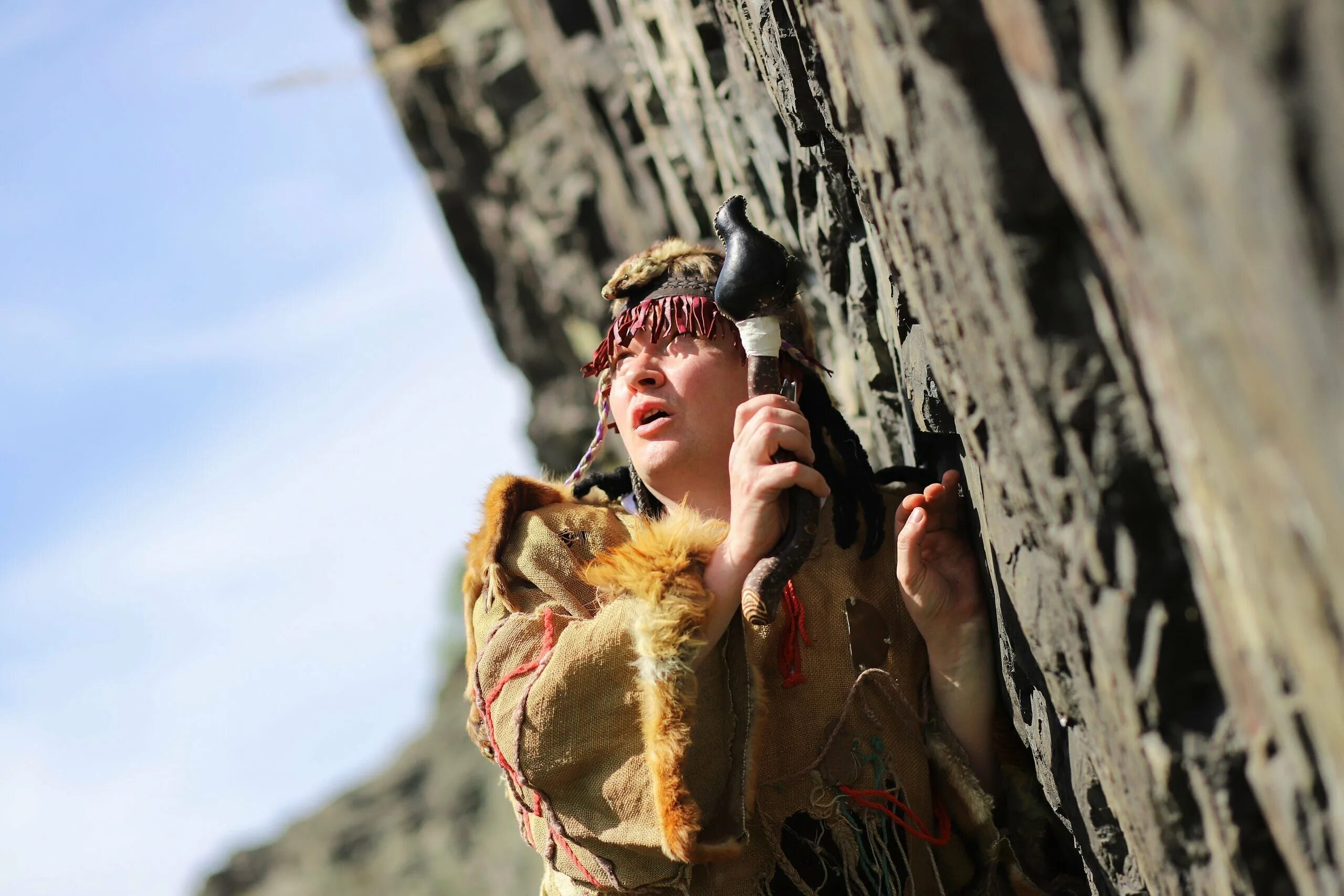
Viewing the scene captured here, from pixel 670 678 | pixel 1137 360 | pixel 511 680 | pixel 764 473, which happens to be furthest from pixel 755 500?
pixel 1137 360

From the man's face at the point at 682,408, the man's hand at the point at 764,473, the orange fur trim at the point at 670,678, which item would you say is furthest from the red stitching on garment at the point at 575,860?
the man's face at the point at 682,408

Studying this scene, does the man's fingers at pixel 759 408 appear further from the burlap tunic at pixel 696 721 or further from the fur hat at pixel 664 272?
the fur hat at pixel 664 272

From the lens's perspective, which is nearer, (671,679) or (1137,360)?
(1137,360)

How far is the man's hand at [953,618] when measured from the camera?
2.26m

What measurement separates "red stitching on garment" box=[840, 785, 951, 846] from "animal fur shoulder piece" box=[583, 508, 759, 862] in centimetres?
30

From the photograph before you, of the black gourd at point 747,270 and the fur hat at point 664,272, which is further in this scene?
the fur hat at point 664,272

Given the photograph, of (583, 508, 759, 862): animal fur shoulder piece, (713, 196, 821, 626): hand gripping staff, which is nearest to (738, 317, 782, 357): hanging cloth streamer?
(713, 196, 821, 626): hand gripping staff

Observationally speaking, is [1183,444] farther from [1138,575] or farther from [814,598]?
[814,598]

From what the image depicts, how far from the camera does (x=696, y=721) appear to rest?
2.07m

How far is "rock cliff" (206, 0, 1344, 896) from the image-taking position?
101cm

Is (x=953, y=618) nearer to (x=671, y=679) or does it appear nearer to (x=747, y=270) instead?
(x=671, y=679)

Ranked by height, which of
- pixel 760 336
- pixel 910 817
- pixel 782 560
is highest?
pixel 760 336

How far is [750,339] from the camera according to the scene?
2.34 metres

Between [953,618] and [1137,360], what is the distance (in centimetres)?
107
